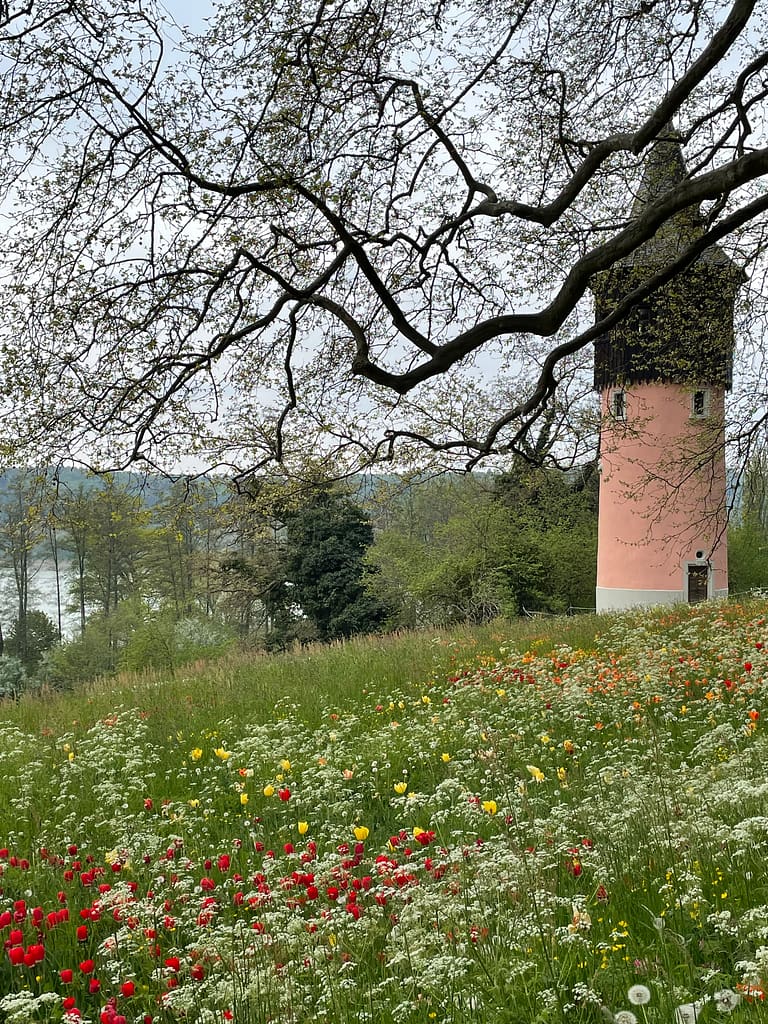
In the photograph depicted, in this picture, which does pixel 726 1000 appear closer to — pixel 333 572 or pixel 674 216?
pixel 674 216

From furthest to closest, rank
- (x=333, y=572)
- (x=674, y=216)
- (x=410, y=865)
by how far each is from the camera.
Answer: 1. (x=333, y=572)
2. (x=674, y=216)
3. (x=410, y=865)

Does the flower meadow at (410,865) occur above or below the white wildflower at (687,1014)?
below

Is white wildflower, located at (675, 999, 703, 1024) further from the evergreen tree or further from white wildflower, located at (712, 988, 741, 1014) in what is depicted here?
the evergreen tree

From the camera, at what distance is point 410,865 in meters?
3.40

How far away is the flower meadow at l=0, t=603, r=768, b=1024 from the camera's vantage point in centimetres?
268

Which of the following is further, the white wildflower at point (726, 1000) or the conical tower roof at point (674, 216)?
the conical tower roof at point (674, 216)

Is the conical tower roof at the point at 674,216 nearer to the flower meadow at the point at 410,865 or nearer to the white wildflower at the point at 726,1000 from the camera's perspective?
the flower meadow at the point at 410,865

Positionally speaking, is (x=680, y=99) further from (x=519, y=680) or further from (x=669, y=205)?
(x=519, y=680)

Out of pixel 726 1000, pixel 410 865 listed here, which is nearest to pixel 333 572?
pixel 410 865

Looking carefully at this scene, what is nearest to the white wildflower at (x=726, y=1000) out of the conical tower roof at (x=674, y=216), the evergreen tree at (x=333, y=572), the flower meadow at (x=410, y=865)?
the flower meadow at (x=410, y=865)

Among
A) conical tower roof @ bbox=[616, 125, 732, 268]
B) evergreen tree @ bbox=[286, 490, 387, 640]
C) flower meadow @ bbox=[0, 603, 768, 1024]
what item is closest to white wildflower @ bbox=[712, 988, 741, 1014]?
flower meadow @ bbox=[0, 603, 768, 1024]

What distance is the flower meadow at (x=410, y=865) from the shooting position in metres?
2.68

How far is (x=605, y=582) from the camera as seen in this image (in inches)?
998

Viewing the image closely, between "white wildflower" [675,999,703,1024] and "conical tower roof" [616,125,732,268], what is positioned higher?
"conical tower roof" [616,125,732,268]
